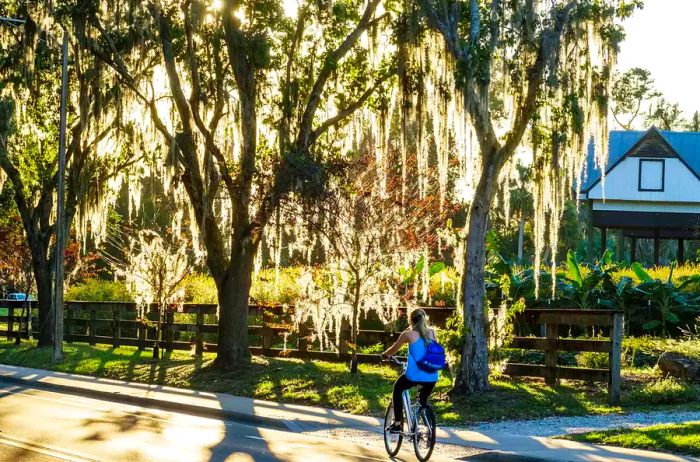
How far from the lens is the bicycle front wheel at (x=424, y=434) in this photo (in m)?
11.2

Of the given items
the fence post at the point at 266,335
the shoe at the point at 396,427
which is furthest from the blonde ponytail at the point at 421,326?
the fence post at the point at 266,335

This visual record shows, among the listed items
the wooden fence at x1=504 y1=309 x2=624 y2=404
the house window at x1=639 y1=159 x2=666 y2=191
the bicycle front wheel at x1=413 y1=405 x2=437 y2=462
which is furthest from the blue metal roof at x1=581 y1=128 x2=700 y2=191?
the bicycle front wheel at x1=413 y1=405 x2=437 y2=462

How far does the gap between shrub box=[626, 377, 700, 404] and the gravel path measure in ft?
3.62

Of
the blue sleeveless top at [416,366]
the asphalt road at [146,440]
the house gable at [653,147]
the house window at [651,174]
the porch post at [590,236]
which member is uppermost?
the house gable at [653,147]

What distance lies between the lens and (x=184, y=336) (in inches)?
1255

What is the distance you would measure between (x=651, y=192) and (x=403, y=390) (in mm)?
39305

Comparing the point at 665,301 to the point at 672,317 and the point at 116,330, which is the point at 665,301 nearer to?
the point at 672,317

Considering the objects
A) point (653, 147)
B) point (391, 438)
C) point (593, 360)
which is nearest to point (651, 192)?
point (653, 147)

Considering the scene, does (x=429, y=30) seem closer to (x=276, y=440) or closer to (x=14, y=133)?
(x=276, y=440)

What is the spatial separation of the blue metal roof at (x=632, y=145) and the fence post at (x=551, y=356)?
30.3 metres

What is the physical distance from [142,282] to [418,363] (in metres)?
15.8

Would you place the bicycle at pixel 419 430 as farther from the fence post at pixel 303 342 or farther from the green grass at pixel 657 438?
the fence post at pixel 303 342

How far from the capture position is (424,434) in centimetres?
1128

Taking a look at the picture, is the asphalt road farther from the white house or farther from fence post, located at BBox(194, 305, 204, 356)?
the white house
